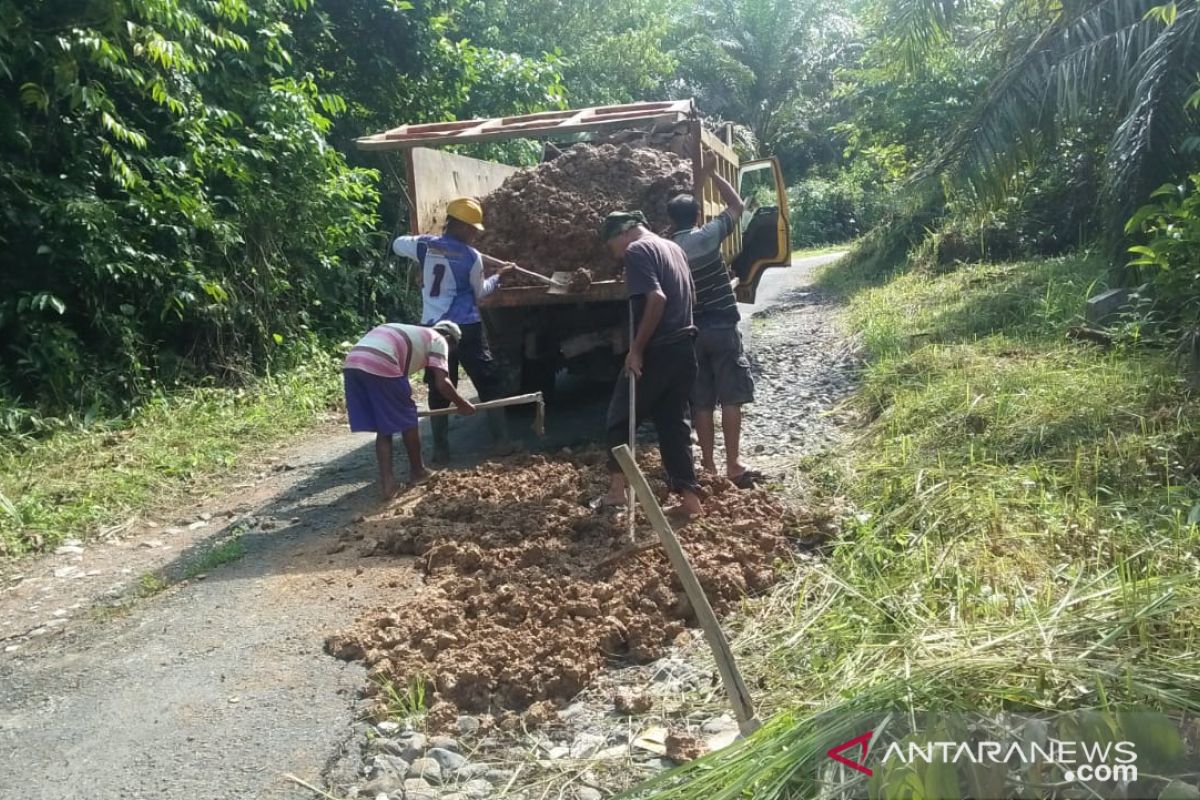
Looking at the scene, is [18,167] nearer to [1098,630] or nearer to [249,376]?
[249,376]

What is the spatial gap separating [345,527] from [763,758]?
3.62 m

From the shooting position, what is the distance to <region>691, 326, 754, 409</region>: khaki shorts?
226 inches

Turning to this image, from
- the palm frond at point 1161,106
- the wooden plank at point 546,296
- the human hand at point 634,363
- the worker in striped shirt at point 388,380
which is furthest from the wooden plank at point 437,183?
the palm frond at point 1161,106

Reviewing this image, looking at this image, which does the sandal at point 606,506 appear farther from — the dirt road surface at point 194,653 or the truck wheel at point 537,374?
the truck wheel at point 537,374

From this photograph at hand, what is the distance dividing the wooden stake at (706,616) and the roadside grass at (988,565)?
0.14 meters

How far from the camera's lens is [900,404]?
20.8 ft

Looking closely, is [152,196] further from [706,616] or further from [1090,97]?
[1090,97]

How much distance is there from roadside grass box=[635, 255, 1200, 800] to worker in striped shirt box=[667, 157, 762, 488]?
64 centimetres

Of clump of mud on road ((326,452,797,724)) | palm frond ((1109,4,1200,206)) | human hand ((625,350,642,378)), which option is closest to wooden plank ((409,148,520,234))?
clump of mud on road ((326,452,797,724))

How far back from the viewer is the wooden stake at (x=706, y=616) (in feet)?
9.00

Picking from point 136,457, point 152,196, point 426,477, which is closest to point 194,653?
point 426,477

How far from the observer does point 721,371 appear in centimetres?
579

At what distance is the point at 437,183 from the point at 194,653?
4239 millimetres

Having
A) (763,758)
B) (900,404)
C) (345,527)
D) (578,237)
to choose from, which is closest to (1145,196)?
(900,404)
